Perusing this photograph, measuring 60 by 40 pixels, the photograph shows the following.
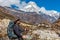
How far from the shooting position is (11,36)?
21406mm

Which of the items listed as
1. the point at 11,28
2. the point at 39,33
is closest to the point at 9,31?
the point at 11,28

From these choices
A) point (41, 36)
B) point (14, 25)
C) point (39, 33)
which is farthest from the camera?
point (39, 33)

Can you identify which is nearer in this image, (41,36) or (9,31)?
(9,31)

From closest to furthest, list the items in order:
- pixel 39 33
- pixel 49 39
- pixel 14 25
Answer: pixel 14 25 → pixel 49 39 → pixel 39 33

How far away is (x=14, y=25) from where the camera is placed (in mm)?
20891

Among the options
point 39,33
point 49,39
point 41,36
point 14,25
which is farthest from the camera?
point 39,33

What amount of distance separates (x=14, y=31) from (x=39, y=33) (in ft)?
58.7

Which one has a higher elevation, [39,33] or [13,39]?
[39,33]

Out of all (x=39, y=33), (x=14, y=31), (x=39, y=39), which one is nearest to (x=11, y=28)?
(x=14, y=31)

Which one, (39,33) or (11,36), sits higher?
(39,33)

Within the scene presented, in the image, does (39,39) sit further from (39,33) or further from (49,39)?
(39,33)

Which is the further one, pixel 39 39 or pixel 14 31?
pixel 39 39

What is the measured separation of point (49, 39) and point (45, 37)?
1.36m

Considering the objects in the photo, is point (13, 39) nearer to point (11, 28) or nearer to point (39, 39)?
point (11, 28)
